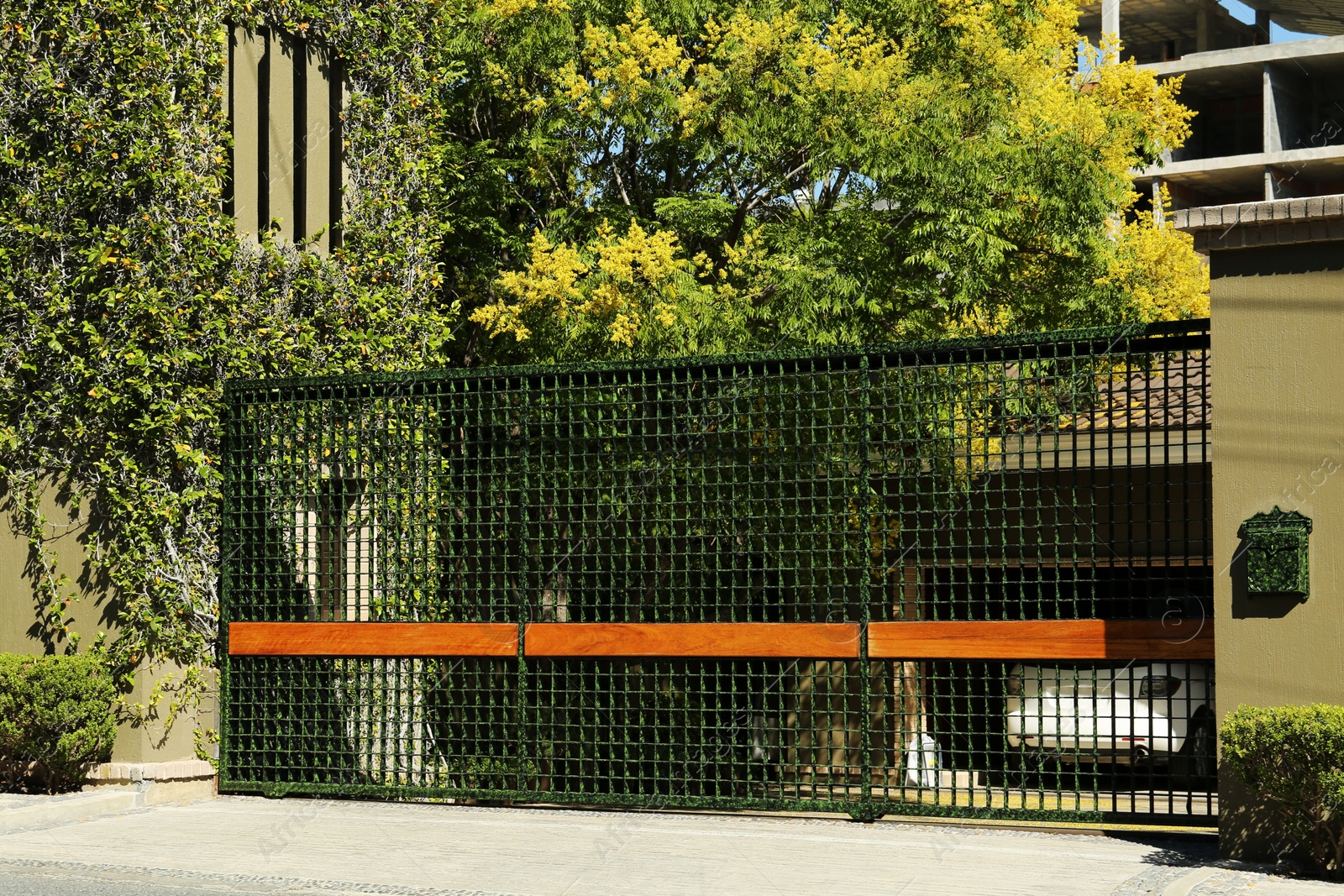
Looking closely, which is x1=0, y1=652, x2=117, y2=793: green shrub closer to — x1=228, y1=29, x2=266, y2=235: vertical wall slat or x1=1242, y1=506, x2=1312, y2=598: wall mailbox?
x1=228, y1=29, x2=266, y2=235: vertical wall slat

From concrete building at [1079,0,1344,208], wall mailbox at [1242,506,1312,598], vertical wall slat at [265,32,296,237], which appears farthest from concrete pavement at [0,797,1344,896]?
concrete building at [1079,0,1344,208]

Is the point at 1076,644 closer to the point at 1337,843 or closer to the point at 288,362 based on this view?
the point at 1337,843

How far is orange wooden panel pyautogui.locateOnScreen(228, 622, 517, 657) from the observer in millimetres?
9695

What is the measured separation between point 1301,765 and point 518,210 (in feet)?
34.7

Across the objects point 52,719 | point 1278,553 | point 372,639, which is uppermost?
point 1278,553

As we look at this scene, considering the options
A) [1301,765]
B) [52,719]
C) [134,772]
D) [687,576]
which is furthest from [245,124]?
[1301,765]

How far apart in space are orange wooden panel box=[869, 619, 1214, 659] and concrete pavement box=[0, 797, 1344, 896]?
1115 mm

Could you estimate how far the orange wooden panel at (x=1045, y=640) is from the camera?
26.5ft

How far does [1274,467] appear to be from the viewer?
7535 millimetres

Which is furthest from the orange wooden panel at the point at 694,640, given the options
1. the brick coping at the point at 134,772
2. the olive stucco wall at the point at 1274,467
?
the brick coping at the point at 134,772

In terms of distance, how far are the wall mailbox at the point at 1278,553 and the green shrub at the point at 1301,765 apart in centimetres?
65

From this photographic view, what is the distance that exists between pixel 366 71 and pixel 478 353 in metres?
3.53

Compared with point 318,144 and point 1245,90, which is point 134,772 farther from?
point 1245,90

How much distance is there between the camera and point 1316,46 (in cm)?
4822
